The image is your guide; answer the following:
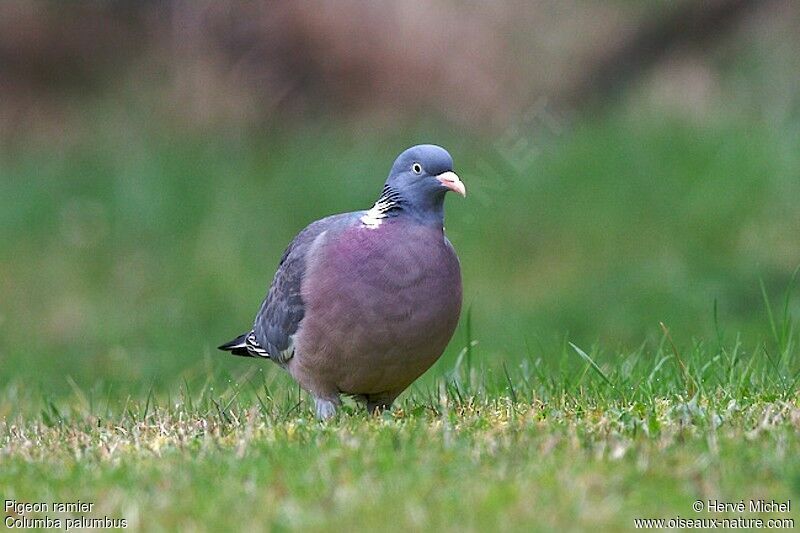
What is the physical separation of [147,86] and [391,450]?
953 cm

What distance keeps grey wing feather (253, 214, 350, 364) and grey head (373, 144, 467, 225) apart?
0.81 feet

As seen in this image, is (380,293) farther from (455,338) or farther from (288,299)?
(455,338)

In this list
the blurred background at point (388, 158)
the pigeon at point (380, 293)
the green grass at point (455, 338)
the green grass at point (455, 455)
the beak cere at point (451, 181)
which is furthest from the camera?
the blurred background at point (388, 158)

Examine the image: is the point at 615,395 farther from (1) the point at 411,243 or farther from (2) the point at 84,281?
(2) the point at 84,281

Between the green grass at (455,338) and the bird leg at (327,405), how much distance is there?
0.42 feet

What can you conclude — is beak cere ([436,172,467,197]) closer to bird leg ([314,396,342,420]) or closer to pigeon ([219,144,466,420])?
pigeon ([219,144,466,420])

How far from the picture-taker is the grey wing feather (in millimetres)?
5605

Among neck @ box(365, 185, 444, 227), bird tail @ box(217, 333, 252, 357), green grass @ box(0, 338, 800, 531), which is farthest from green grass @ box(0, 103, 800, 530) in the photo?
neck @ box(365, 185, 444, 227)

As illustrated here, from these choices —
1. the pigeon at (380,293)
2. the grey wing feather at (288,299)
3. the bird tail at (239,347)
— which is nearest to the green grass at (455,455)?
the pigeon at (380,293)

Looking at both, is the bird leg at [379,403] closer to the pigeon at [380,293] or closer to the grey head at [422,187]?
the pigeon at [380,293]

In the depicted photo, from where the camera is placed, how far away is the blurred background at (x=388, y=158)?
1029cm

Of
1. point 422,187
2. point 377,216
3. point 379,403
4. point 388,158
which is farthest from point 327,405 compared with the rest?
point 388,158

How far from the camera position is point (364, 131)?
42.1 feet

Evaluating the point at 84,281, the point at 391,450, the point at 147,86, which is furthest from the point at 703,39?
the point at 391,450
